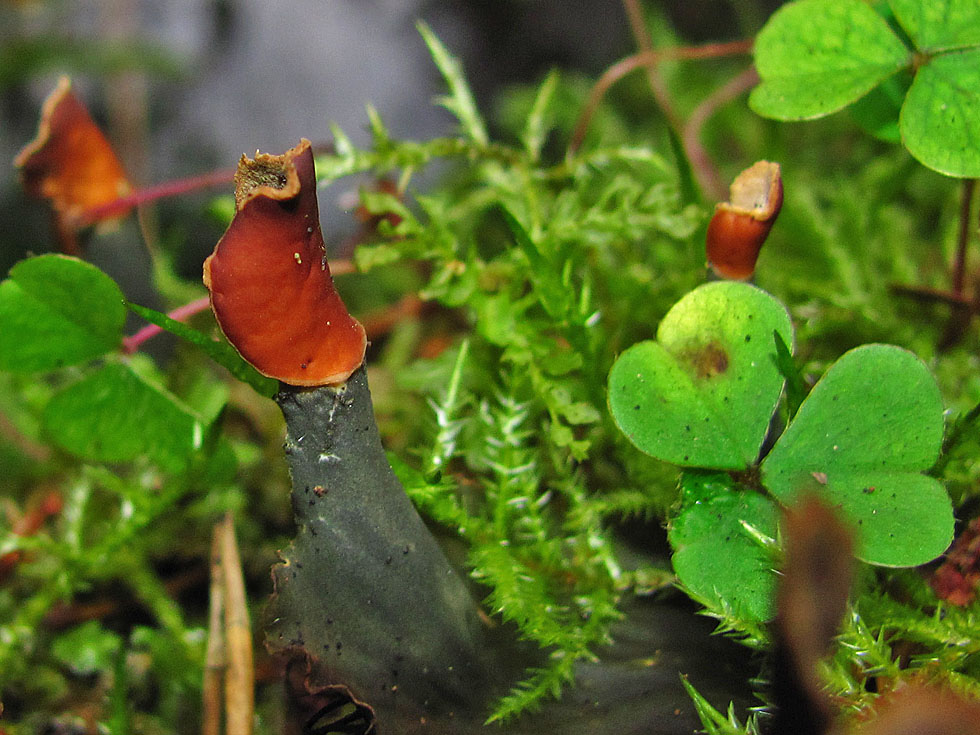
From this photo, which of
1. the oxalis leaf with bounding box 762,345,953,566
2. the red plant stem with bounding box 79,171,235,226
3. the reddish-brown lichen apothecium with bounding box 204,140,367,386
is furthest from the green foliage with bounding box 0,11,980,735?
the red plant stem with bounding box 79,171,235,226

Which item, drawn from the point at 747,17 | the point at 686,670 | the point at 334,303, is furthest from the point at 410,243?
the point at 747,17

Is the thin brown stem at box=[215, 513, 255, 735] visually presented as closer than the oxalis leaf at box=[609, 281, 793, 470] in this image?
No

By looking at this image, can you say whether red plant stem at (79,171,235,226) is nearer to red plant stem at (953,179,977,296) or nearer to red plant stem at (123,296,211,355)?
red plant stem at (123,296,211,355)

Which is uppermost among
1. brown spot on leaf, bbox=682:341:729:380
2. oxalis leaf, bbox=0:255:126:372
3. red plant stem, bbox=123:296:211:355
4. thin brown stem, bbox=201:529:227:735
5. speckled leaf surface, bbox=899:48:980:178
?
speckled leaf surface, bbox=899:48:980:178

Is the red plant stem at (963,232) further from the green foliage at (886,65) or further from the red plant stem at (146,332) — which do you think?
the red plant stem at (146,332)

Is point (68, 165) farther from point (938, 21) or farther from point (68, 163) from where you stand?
point (938, 21)

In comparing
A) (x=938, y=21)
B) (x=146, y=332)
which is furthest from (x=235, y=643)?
(x=938, y=21)

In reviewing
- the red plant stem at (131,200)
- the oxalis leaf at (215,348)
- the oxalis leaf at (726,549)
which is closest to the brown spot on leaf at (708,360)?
the oxalis leaf at (726,549)

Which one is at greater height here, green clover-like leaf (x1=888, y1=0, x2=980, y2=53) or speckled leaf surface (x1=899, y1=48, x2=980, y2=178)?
green clover-like leaf (x1=888, y1=0, x2=980, y2=53)
